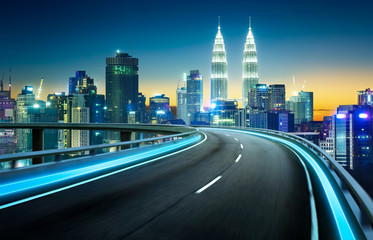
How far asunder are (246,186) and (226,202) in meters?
1.97

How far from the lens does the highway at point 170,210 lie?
5.12 m

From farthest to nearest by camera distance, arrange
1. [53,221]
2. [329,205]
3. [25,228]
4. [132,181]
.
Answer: [132,181], [329,205], [53,221], [25,228]

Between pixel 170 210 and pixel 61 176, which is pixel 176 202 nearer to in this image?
pixel 170 210

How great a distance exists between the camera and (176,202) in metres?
7.06

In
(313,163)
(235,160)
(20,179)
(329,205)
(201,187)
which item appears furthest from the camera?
(235,160)

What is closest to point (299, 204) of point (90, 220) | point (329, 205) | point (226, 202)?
point (329, 205)

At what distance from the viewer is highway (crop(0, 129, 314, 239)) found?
5121 mm

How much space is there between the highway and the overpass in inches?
0.7

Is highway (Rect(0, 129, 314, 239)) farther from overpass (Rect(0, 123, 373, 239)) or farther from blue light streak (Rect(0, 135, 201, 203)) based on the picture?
blue light streak (Rect(0, 135, 201, 203))

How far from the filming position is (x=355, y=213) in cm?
540

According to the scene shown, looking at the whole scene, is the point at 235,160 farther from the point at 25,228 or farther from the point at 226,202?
the point at 25,228

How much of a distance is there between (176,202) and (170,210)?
65 centimetres

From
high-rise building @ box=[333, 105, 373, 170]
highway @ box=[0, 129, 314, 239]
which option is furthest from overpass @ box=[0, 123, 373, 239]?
high-rise building @ box=[333, 105, 373, 170]

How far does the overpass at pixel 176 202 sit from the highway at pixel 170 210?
18 mm
